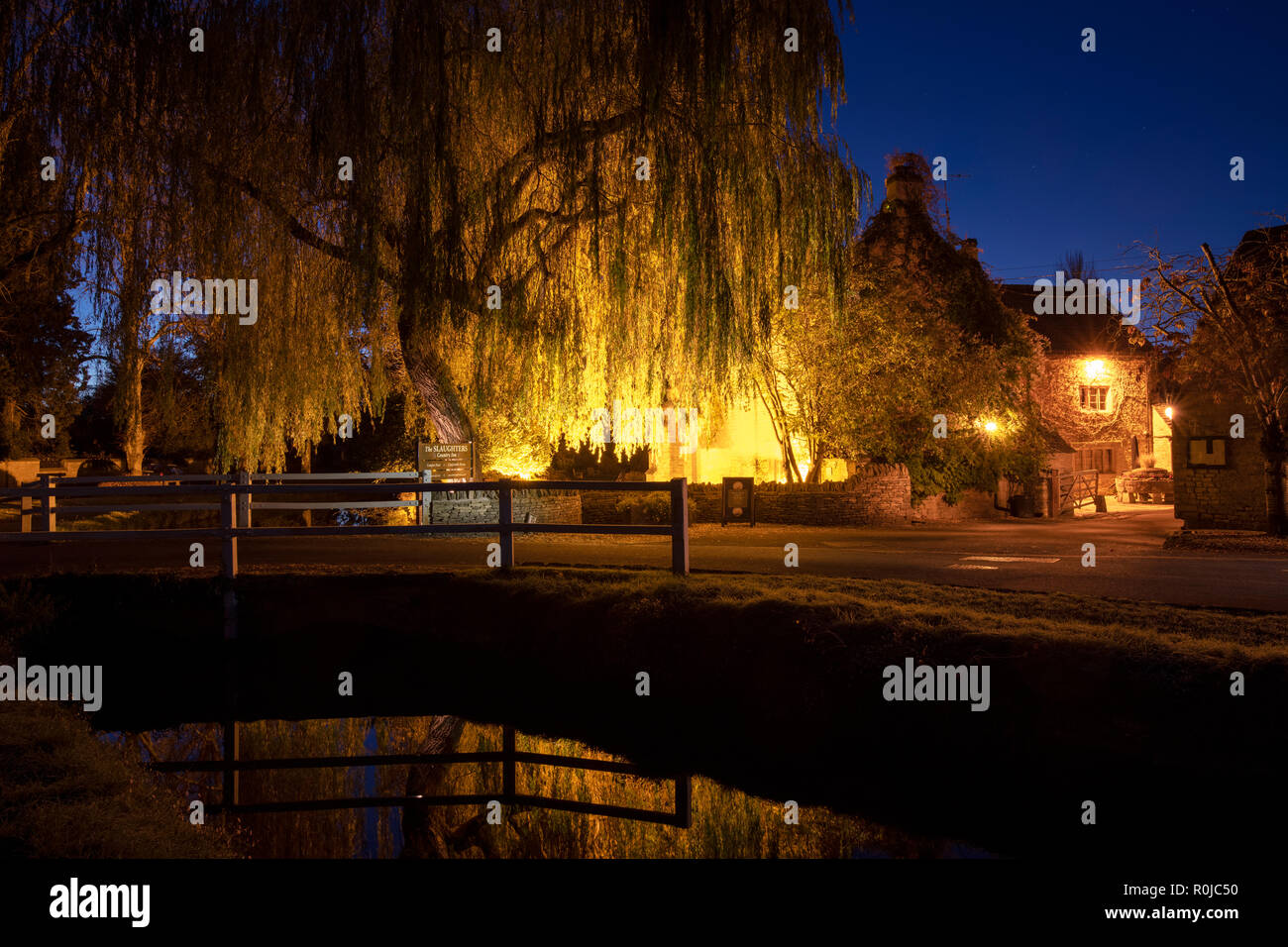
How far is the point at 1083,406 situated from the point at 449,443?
26.5 m

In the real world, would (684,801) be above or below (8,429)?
below

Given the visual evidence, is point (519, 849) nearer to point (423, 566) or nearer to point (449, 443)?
point (423, 566)

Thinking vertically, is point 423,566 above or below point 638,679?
above

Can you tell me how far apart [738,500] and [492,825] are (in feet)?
46.9

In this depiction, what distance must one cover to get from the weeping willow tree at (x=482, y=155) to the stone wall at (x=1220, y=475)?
11.3 metres

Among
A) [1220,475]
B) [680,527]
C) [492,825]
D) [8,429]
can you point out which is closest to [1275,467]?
[1220,475]

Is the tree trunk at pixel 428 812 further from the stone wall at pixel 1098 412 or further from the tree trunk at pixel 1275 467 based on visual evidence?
the stone wall at pixel 1098 412

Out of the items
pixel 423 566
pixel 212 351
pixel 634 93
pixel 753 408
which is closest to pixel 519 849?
pixel 423 566

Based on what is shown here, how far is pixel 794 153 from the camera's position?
13.7 metres

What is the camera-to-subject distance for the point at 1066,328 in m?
38.0

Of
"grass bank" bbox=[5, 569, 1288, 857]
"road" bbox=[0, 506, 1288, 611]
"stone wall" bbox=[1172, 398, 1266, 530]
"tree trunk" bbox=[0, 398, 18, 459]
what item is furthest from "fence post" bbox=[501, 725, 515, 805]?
"tree trunk" bbox=[0, 398, 18, 459]

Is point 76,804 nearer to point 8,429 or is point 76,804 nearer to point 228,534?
point 228,534

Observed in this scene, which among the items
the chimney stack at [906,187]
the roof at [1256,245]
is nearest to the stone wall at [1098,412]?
the chimney stack at [906,187]

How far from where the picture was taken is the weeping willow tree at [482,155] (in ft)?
41.1
